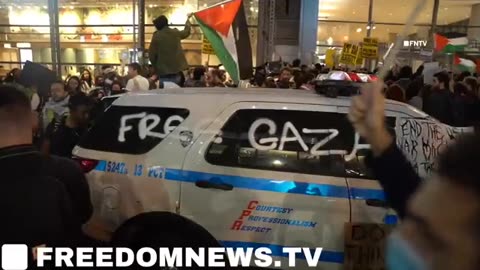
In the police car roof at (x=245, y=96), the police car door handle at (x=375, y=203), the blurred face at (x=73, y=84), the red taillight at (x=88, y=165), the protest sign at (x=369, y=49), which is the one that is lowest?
the police car door handle at (x=375, y=203)

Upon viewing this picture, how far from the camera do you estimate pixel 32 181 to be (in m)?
1.92

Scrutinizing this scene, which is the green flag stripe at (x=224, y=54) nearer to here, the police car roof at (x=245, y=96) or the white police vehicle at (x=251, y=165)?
the police car roof at (x=245, y=96)

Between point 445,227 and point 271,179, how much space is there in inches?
97.6

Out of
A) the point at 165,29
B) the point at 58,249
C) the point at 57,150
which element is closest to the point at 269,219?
the point at 58,249

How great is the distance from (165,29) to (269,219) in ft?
13.4

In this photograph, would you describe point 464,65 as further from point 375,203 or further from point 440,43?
point 375,203

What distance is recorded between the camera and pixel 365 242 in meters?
3.31

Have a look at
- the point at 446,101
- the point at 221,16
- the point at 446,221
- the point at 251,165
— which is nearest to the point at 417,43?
the point at 446,101

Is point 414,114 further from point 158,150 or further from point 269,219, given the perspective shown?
point 158,150

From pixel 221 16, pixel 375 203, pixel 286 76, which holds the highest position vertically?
pixel 221 16

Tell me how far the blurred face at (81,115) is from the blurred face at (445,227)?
4416 mm

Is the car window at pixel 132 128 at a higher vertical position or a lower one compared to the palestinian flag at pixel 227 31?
lower

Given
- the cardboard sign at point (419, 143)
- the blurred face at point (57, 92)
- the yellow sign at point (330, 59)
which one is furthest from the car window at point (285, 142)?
the yellow sign at point (330, 59)

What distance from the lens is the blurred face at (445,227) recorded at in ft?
2.85
